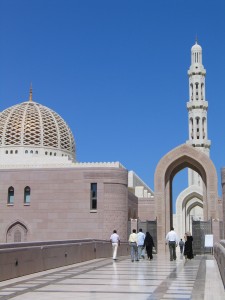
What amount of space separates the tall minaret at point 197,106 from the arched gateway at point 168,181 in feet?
73.6

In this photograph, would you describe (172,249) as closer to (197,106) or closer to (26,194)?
(26,194)

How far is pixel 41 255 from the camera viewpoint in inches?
527

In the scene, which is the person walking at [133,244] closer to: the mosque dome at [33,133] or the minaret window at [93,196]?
the minaret window at [93,196]

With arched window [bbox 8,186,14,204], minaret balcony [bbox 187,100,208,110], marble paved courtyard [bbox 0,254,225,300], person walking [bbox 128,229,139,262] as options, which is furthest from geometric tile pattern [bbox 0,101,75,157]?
marble paved courtyard [bbox 0,254,225,300]

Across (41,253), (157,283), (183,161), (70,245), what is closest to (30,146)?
(183,161)

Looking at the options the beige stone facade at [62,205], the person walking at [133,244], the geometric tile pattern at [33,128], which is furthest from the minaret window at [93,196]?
the geometric tile pattern at [33,128]

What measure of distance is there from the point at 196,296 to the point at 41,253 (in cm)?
614

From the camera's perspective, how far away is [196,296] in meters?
8.28

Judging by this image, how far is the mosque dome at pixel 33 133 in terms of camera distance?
38.3m

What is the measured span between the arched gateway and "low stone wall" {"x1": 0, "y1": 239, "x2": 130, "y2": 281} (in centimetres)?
796

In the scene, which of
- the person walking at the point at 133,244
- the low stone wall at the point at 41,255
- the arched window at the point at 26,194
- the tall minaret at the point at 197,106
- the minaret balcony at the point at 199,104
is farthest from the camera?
the minaret balcony at the point at 199,104

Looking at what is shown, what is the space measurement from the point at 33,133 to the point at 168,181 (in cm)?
1423

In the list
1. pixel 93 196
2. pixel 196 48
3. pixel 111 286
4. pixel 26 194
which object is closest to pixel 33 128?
pixel 26 194

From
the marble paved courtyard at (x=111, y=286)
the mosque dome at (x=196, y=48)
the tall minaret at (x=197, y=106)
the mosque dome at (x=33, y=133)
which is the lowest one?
the marble paved courtyard at (x=111, y=286)
